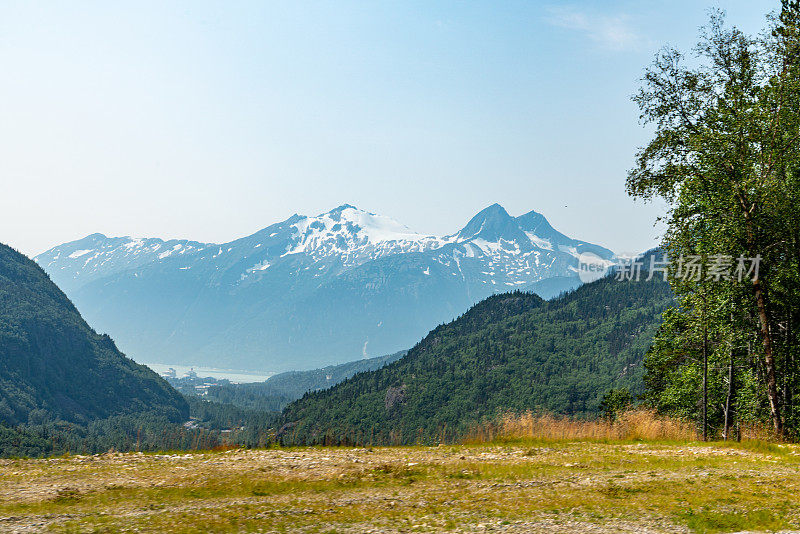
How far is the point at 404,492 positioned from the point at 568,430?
13576mm

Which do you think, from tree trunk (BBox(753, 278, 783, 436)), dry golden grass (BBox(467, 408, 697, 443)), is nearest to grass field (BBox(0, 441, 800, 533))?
dry golden grass (BBox(467, 408, 697, 443))

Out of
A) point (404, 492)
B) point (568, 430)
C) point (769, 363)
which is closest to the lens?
point (404, 492)

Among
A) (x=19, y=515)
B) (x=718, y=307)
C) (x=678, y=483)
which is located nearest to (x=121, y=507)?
(x=19, y=515)

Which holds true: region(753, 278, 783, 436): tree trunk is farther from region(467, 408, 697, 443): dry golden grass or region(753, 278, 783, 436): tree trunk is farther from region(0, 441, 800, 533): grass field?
region(0, 441, 800, 533): grass field

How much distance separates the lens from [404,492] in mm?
13055

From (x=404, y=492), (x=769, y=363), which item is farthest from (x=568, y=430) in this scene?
(x=404, y=492)

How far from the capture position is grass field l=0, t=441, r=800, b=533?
34.2 ft

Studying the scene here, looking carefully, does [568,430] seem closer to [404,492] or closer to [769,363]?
[769,363]

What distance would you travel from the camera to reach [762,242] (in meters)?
24.6

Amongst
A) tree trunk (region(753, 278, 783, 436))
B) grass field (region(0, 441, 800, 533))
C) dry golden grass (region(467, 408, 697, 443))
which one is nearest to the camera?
grass field (region(0, 441, 800, 533))

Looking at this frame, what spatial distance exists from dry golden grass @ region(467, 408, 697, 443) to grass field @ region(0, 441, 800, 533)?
4.72 metres

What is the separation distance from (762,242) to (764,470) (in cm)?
1278

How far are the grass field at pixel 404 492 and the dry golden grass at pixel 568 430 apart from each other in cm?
472

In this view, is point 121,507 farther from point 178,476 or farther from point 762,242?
point 762,242
